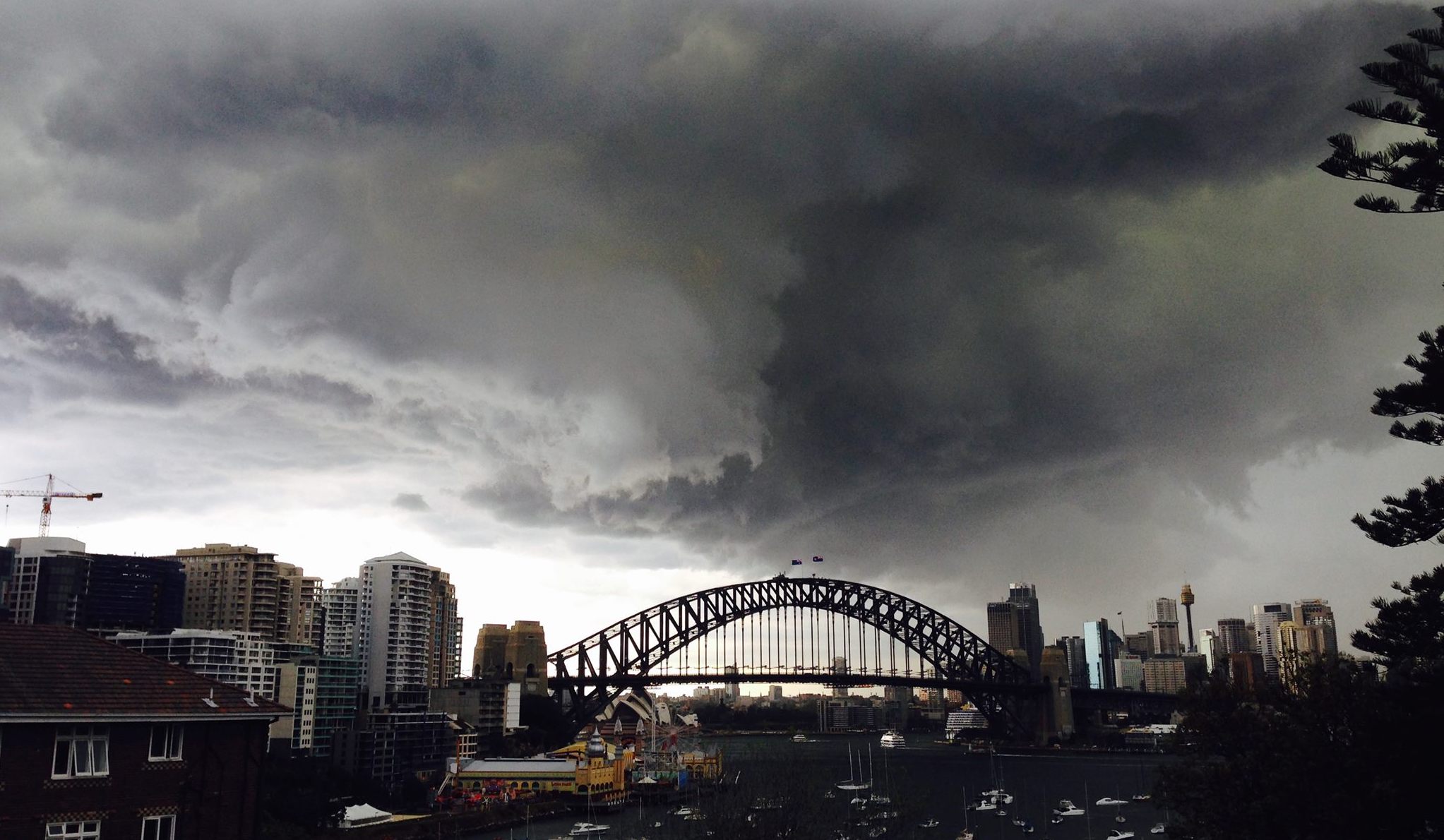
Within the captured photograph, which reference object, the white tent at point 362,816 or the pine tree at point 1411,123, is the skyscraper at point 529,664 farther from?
the pine tree at point 1411,123

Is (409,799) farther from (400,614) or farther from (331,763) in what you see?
(400,614)

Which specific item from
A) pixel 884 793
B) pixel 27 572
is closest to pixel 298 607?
pixel 27 572

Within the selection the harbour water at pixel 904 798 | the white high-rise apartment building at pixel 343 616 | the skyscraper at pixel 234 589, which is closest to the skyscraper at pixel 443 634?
the white high-rise apartment building at pixel 343 616

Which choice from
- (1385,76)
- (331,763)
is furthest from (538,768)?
(1385,76)

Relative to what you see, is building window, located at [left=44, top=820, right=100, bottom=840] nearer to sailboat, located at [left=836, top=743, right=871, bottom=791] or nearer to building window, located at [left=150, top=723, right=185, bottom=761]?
building window, located at [left=150, top=723, right=185, bottom=761]

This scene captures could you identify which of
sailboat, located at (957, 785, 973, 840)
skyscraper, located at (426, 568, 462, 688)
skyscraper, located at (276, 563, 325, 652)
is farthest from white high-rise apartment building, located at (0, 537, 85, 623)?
sailboat, located at (957, 785, 973, 840)

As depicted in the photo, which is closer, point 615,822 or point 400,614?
point 615,822
